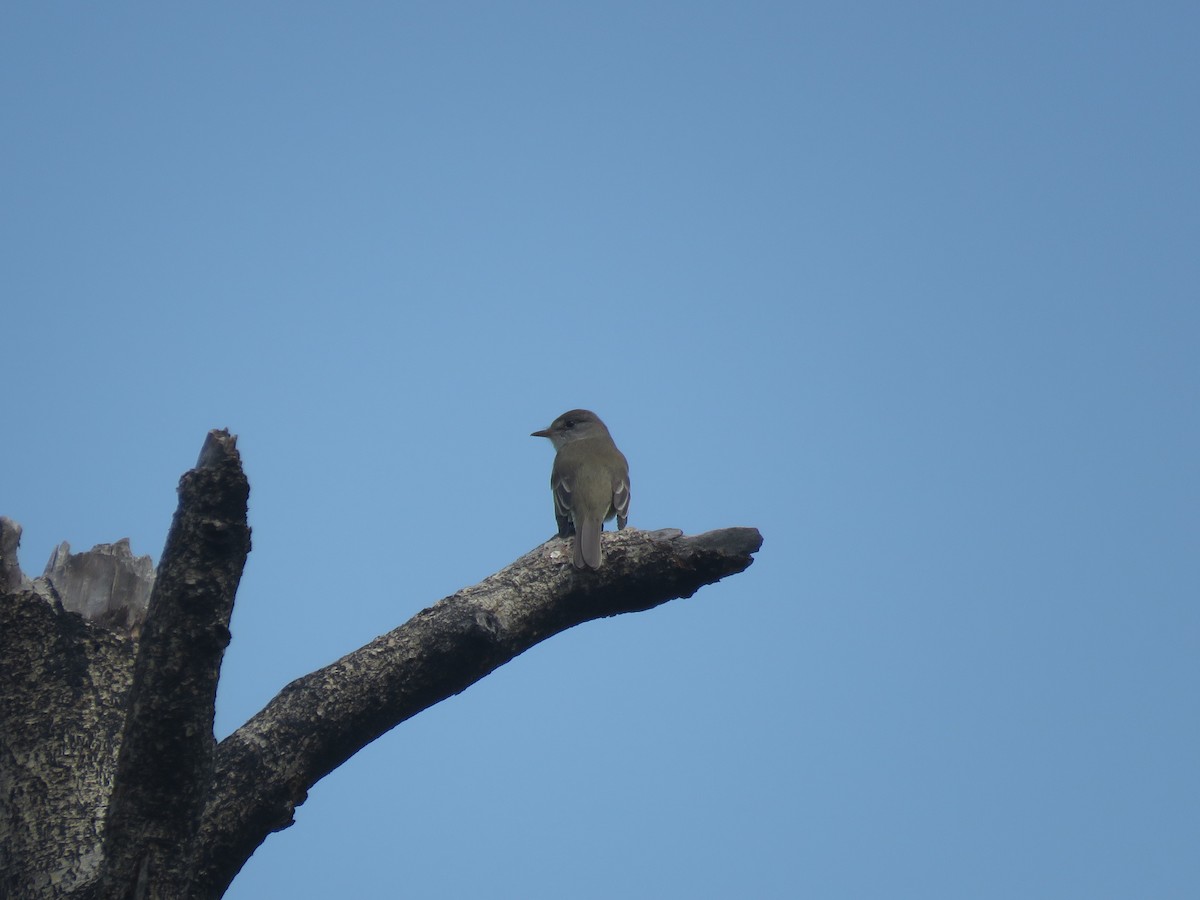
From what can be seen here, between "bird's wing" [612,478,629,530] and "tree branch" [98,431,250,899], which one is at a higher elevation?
"bird's wing" [612,478,629,530]

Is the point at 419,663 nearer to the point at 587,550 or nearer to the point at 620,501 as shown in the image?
the point at 587,550

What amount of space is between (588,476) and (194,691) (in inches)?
238

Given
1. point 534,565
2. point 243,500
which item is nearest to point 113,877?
point 243,500

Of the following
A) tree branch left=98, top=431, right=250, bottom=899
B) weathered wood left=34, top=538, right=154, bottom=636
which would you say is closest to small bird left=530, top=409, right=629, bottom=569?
weathered wood left=34, top=538, right=154, bottom=636

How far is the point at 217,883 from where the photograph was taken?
3830 millimetres

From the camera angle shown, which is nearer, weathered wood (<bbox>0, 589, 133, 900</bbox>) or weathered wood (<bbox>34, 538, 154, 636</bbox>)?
weathered wood (<bbox>0, 589, 133, 900</bbox>)

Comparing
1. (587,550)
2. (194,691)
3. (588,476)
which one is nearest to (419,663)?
(587,550)

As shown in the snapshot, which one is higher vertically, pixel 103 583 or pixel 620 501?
pixel 620 501

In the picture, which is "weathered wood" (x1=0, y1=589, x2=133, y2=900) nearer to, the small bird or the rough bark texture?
the rough bark texture

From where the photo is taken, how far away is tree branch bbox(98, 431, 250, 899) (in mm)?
3324

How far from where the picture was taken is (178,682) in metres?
3.35

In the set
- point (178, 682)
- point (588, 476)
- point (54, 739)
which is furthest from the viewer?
point (588, 476)

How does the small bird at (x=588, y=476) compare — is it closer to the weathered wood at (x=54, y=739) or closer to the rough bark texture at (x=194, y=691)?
the rough bark texture at (x=194, y=691)

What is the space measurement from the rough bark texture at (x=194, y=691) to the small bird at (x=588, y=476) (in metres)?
2.05
